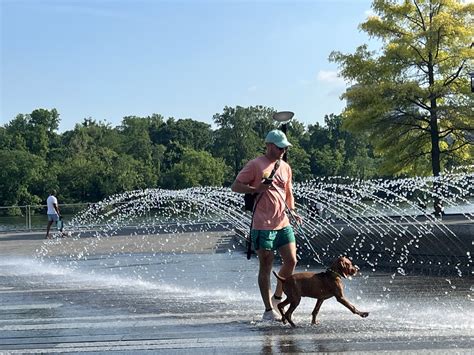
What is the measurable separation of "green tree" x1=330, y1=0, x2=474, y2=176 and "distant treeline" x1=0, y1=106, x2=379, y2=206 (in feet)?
108

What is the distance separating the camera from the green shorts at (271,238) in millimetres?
6535

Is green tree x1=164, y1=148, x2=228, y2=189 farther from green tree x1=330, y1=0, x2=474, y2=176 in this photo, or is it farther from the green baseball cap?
the green baseball cap

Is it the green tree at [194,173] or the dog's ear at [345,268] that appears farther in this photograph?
the green tree at [194,173]

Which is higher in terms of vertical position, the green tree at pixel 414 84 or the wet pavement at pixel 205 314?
the green tree at pixel 414 84

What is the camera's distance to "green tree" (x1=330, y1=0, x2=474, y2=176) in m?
28.4

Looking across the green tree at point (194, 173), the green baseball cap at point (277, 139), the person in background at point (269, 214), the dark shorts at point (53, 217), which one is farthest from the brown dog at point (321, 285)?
the green tree at point (194, 173)

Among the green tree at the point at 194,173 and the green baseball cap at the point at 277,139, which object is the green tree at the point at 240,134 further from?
the green baseball cap at the point at 277,139

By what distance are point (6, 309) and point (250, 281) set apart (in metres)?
3.57

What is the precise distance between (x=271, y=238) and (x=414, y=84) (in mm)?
23572

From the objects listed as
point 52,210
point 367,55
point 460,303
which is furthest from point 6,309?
point 367,55

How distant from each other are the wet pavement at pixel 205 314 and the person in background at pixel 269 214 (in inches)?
20.0

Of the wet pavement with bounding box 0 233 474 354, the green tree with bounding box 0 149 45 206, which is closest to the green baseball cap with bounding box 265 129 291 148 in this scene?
the wet pavement with bounding box 0 233 474 354

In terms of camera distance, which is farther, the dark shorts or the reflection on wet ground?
the dark shorts

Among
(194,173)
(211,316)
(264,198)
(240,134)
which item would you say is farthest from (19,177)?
(264,198)
